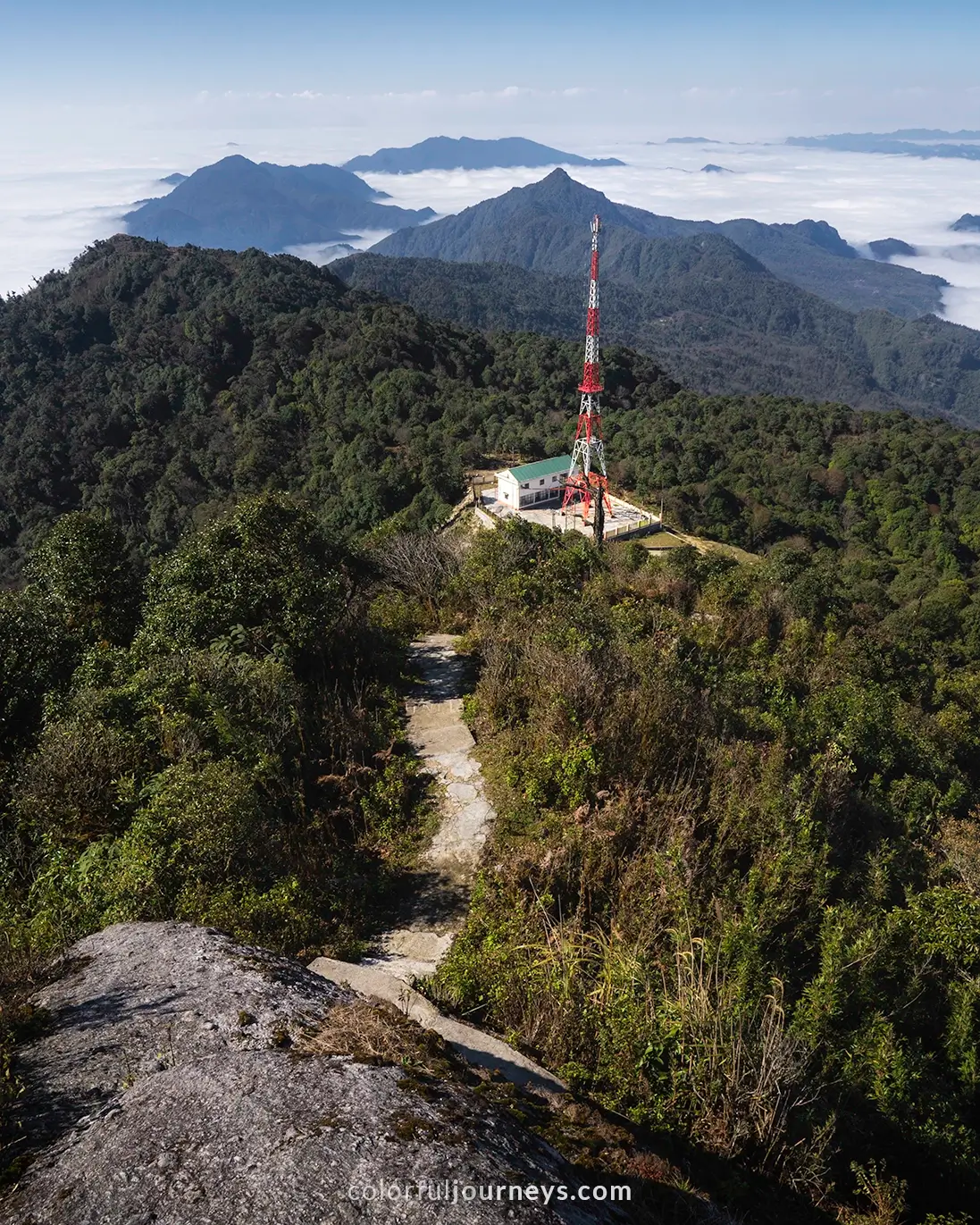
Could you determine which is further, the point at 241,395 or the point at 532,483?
the point at 241,395

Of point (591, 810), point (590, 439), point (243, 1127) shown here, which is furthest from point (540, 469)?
point (243, 1127)

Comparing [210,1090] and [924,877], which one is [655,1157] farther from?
[924,877]

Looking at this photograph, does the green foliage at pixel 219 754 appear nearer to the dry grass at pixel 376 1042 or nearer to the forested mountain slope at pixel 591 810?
the forested mountain slope at pixel 591 810

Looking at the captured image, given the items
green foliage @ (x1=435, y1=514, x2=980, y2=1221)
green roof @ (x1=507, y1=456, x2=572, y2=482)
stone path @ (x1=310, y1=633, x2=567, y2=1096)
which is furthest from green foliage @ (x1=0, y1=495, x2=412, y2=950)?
green roof @ (x1=507, y1=456, x2=572, y2=482)

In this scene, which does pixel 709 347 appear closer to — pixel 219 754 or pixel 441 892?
pixel 219 754

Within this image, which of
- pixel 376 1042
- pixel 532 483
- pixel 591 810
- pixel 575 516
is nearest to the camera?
pixel 376 1042

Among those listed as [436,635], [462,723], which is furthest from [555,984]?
[436,635]
